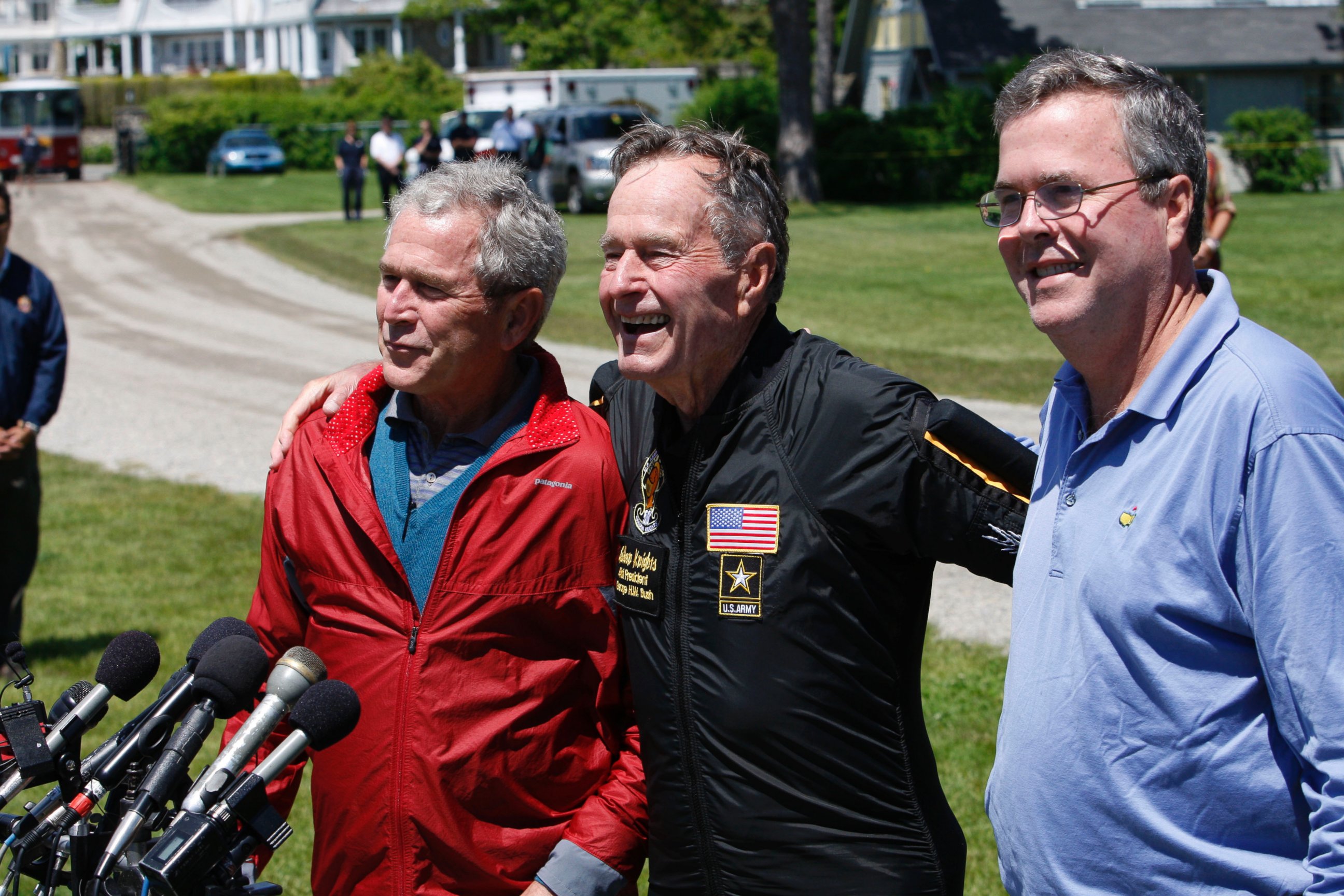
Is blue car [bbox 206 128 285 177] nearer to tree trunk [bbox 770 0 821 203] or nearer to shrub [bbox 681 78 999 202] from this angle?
shrub [bbox 681 78 999 202]

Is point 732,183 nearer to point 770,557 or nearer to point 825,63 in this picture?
point 770,557

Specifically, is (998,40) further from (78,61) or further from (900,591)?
(78,61)

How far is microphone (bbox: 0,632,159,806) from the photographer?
192 centimetres

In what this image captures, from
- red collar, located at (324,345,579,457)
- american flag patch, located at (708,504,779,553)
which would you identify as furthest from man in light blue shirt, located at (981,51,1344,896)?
red collar, located at (324,345,579,457)

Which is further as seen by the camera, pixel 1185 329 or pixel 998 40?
pixel 998 40

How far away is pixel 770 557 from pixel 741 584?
0.08 meters

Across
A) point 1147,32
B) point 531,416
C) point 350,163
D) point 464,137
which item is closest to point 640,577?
point 531,416

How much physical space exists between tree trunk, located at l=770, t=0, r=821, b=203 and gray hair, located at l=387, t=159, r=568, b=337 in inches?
1068

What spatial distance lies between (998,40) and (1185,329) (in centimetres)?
4030

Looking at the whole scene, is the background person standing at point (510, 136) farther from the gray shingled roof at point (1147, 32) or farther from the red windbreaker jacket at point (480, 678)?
the red windbreaker jacket at point (480, 678)

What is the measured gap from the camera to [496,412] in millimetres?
3027

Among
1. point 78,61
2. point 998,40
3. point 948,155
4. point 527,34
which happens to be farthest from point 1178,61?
point 78,61

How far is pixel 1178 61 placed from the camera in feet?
125

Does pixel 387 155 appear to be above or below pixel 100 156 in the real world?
below
